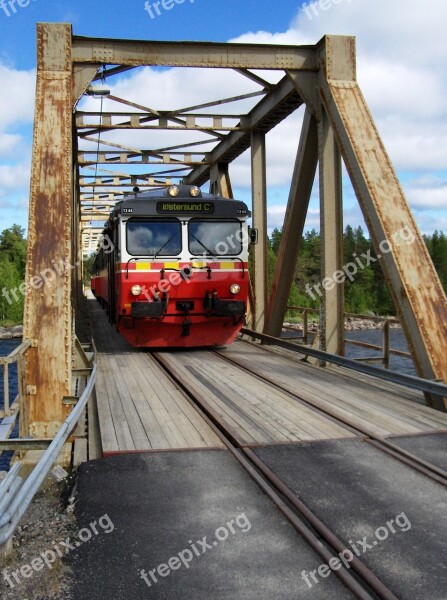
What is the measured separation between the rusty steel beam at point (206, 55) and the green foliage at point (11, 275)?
32.7 meters

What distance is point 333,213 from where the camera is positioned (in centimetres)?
1066

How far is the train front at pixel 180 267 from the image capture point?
467 inches

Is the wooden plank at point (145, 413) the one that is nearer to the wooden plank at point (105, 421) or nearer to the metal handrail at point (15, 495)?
the wooden plank at point (105, 421)

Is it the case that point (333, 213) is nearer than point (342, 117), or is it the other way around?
point (342, 117)

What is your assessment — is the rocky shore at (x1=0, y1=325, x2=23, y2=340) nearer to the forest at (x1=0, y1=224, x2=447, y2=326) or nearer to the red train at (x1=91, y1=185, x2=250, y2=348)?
the forest at (x1=0, y1=224, x2=447, y2=326)

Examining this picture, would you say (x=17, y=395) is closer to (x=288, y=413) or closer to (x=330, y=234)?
(x=288, y=413)

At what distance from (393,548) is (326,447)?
2.01 meters

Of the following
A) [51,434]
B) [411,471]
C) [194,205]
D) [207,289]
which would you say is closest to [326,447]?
[411,471]

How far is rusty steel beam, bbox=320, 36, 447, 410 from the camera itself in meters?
8.05

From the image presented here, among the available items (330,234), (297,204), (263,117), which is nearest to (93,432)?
(330,234)

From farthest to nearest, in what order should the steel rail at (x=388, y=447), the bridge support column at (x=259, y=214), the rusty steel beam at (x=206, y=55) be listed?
1. the bridge support column at (x=259, y=214)
2. the rusty steel beam at (x=206, y=55)
3. the steel rail at (x=388, y=447)

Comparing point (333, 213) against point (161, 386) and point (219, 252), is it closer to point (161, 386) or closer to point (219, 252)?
point (219, 252)

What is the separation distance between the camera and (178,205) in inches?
480

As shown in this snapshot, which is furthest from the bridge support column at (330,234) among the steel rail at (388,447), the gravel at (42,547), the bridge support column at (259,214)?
the gravel at (42,547)
